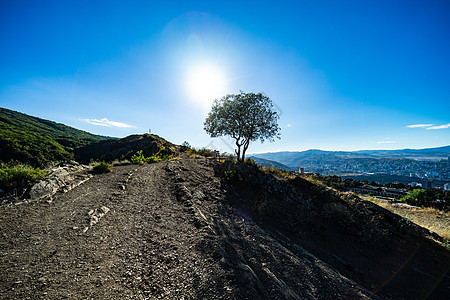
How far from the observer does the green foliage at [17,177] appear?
559cm

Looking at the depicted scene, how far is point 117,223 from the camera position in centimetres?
475

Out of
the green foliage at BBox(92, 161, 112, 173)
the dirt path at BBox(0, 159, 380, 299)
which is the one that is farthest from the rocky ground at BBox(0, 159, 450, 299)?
the green foliage at BBox(92, 161, 112, 173)

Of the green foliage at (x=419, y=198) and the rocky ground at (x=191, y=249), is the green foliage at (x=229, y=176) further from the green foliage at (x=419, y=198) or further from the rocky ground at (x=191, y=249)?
the green foliage at (x=419, y=198)

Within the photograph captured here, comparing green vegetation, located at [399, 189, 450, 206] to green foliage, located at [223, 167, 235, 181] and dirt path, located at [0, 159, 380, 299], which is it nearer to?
green foliage, located at [223, 167, 235, 181]

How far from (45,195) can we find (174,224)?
197 inches

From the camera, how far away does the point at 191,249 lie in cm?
383

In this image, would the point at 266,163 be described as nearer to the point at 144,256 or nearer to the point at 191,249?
the point at 191,249

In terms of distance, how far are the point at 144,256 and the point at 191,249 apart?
3.23 ft

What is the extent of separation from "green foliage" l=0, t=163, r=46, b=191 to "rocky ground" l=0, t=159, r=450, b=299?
0.91 meters

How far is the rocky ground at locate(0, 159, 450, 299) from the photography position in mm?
2766

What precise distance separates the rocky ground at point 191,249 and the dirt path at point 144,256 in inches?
0.8

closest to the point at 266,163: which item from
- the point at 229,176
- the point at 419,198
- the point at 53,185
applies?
the point at 229,176

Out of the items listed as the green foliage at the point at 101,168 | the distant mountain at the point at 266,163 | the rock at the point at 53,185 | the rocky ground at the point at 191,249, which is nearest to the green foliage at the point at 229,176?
the rocky ground at the point at 191,249

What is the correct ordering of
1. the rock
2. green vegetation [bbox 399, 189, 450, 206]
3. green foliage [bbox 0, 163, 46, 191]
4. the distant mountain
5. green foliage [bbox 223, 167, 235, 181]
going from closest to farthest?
green foliage [bbox 0, 163, 46, 191] → the rock → green foliage [bbox 223, 167, 235, 181] → the distant mountain → green vegetation [bbox 399, 189, 450, 206]
